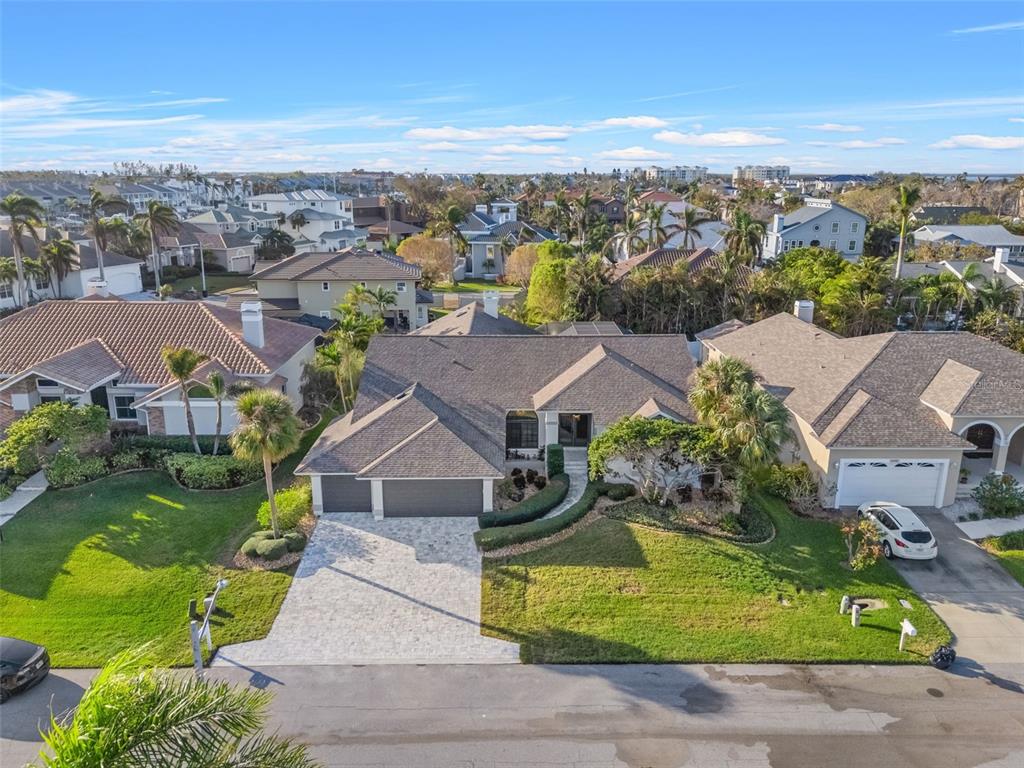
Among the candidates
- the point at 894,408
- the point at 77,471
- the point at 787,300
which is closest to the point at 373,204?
the point at 787,300

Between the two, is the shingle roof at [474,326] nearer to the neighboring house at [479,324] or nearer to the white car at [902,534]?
the neighboring house at [479,324]

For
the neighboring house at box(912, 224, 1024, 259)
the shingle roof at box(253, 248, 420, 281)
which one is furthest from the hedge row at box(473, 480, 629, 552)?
the neighboring house at box(912, 224, 1024, 259)

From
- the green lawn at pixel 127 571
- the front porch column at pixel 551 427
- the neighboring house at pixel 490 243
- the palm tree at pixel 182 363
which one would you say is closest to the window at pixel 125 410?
the green lawn at pixel 127 571

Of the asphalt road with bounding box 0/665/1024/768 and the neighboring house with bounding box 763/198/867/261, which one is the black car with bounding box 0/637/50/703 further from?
the neighboring house with bounding box 763/198/867/261

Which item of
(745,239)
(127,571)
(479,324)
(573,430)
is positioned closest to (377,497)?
(127,571)

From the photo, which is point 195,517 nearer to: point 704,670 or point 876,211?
point 704,670
